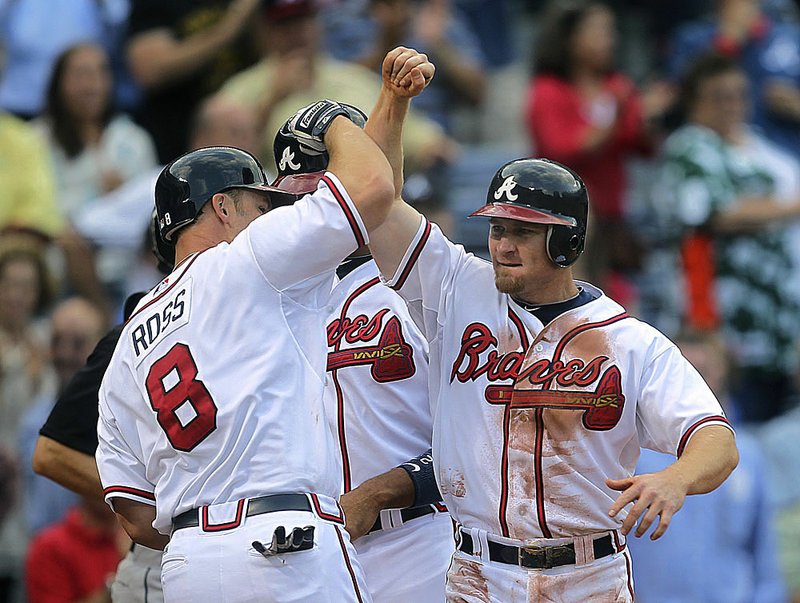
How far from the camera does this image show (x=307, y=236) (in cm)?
434

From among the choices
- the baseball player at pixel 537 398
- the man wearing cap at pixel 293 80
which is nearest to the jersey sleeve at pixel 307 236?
the baseball player at pixel 537 398

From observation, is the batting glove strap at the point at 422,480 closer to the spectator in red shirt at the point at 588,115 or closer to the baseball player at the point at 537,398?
the baseball player at the point at 537,398

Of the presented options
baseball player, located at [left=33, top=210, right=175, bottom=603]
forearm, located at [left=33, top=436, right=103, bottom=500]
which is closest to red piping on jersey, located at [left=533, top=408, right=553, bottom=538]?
baseball player, located at [left=33, top=210, right=175, bottom=603]

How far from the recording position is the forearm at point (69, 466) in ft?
18.2

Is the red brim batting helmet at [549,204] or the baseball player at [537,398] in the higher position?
the red brim batting helmet at [549,204]

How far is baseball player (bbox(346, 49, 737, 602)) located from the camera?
4.80m

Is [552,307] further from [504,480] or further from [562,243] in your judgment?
[504,480]

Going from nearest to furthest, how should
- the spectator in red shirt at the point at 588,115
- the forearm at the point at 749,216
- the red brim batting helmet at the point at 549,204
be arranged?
the red brim batting helmet at the point at 549,204 < the forearm at the point at 749,216 < the spectator in red shirt at the point at 588,115

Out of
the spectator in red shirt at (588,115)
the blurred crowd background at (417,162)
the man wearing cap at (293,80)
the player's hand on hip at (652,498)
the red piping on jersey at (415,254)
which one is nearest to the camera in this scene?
the player's hand on hip at (652,498)

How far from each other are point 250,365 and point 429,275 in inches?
34.0

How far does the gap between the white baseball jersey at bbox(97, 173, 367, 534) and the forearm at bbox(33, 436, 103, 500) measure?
3.42 feet

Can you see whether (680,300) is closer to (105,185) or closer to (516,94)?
(516,94)

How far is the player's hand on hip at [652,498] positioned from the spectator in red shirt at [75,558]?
3.62 metres

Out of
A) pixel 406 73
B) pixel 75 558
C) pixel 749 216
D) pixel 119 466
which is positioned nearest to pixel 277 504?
pixel 119 466
